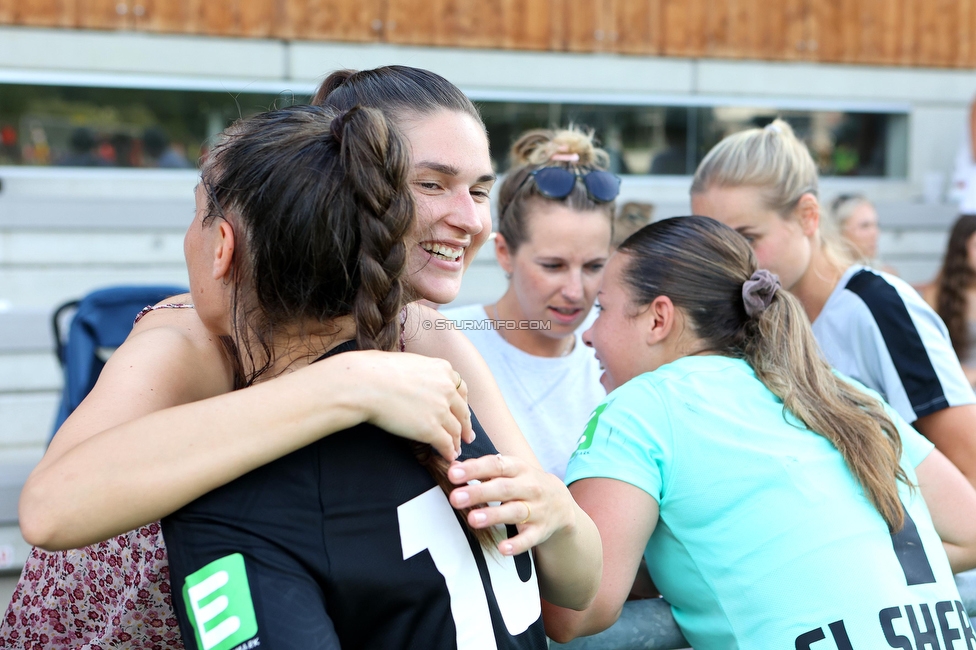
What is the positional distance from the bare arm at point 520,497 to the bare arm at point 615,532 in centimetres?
17

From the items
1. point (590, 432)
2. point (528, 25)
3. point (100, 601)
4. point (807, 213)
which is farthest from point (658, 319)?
point (528, 25)

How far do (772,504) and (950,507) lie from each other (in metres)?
0.52

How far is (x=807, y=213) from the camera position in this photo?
8.35 ft

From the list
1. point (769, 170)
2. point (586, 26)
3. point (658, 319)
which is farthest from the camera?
point (586, 26)

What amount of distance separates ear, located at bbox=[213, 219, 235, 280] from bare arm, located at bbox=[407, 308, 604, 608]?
387 millimetres

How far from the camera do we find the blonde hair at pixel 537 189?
256cm

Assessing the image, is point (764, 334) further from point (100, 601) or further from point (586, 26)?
point (586, 26)

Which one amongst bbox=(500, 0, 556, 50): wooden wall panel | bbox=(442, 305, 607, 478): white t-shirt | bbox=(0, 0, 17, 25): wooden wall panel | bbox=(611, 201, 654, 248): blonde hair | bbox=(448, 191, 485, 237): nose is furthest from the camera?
bbox=(500, 0, 556, 50): wooden wall panel

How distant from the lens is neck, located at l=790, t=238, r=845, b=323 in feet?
8.14

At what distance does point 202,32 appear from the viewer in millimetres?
6359

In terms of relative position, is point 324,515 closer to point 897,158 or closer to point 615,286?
point 615,286

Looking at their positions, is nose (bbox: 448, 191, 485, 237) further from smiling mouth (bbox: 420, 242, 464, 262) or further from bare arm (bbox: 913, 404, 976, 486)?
bare arm (bbox: 913, 404, 976, 486)

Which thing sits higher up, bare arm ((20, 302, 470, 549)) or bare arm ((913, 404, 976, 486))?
bare arm ((20, 302, 470, 549))

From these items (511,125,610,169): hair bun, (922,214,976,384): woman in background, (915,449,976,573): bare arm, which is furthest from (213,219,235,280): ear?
(922,214,976,384): woman in background
